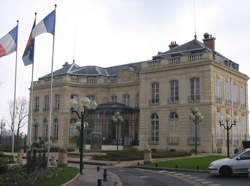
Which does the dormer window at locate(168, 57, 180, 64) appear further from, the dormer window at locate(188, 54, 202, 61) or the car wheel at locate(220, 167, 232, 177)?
the car wheel at locate(220, 167, 232, 177)

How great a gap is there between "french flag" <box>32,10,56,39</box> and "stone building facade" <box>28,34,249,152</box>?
54.3 ft

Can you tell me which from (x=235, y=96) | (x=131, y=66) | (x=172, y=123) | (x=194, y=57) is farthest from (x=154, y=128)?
(x=131, y=66)

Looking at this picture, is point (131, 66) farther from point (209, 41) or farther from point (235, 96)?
point (235, 96)

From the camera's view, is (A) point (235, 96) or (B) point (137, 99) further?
(B) point (137, 99)

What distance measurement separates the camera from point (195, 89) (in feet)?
110

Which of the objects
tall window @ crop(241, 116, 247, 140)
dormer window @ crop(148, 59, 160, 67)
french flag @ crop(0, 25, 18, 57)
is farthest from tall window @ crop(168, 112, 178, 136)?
french flag @ crop(0, 25, 18, 57)

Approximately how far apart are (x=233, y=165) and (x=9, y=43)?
17500 millimetres

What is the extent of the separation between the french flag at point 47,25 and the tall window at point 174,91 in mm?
17010

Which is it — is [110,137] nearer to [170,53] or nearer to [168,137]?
[168,137]

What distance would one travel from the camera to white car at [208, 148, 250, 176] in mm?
14613

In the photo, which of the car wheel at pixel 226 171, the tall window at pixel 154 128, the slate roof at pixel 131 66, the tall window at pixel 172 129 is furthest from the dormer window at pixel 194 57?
the car wheel at pixel 226 171

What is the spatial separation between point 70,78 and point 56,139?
8401mm

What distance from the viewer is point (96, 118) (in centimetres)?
4109

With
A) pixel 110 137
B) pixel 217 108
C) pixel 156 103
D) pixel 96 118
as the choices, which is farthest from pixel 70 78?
pixel 217 108
